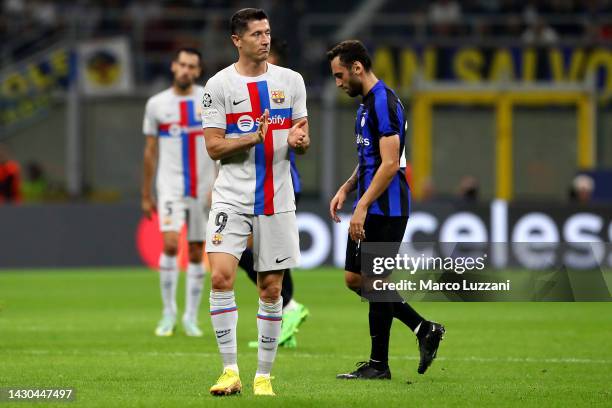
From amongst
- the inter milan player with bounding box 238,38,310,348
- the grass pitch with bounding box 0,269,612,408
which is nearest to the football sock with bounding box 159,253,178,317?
the grass pitch with bounding box 0,269,612,408

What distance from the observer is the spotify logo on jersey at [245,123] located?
7.75 m

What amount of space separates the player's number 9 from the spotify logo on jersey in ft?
1.68

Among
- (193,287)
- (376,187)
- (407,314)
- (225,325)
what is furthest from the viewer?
(193,287)

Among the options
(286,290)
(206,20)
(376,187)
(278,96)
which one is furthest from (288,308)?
A: (206,20)

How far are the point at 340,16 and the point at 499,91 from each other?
4933mm

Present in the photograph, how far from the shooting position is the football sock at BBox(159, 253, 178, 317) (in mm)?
11789

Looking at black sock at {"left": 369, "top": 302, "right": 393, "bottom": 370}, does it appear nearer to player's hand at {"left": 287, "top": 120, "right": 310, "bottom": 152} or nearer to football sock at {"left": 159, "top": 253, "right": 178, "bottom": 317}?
player's hand at {"left": 287, "top": 120, "right": 310, "bottom": 152}

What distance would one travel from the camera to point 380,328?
28.5 feet

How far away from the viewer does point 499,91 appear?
88.5 feet

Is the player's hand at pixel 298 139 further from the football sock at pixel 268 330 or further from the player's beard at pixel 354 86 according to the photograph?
the player's beard at pixel 354 86

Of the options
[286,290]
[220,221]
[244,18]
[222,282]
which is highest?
[244,18]

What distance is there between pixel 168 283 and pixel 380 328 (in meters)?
3.57

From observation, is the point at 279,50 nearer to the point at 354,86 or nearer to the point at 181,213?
the point at 181,213

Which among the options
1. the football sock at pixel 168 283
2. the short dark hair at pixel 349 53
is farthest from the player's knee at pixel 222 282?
the football sock at pixel 168 283
